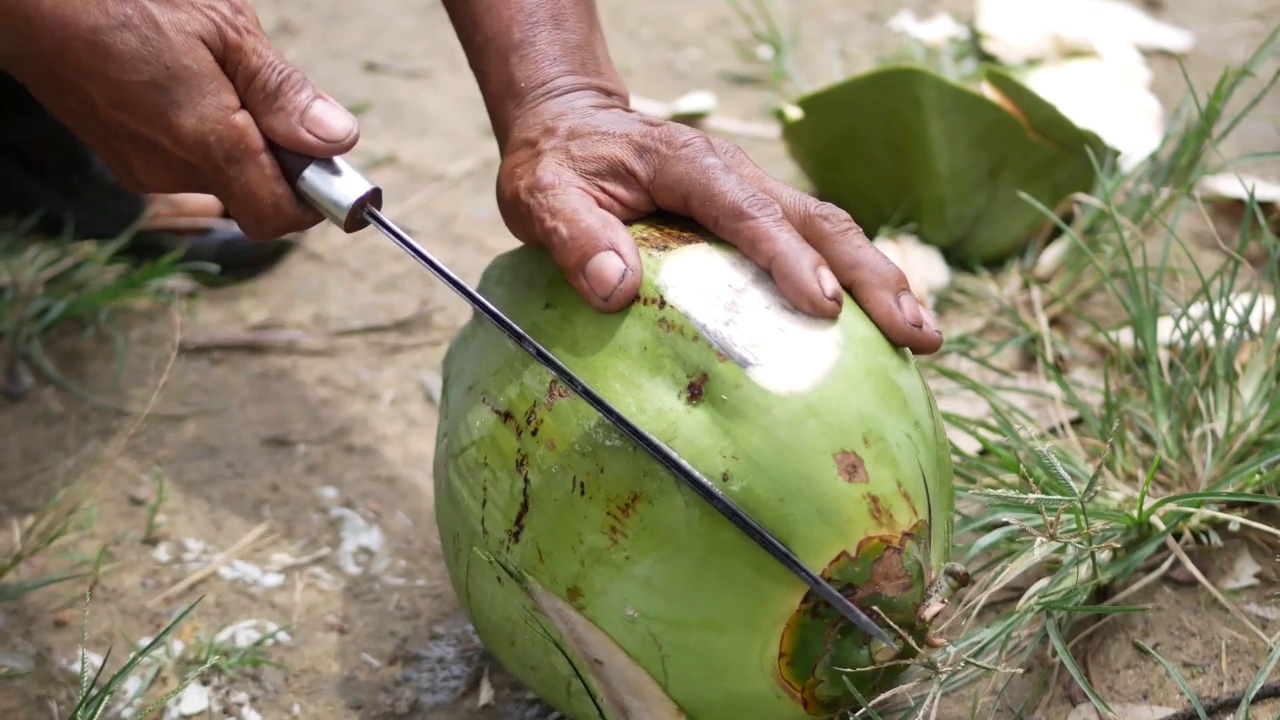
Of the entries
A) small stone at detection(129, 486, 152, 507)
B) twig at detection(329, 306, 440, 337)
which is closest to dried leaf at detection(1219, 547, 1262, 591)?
twig at detection(329, 306, 440, 337)

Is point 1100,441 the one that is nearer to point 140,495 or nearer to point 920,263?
point 920,263

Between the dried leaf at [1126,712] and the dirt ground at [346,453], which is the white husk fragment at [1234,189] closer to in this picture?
the dirt ground at [346,453]

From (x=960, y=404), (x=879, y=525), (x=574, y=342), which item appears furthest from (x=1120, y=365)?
(x=574, y=342)

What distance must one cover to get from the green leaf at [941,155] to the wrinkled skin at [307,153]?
0.85 metres

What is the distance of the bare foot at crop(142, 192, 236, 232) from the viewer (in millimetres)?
2498

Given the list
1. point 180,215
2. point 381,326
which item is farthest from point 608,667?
point 180,215

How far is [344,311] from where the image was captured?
7.97 feet

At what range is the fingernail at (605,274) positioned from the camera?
1.29 metres

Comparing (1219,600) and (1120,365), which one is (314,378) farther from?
(1219,600)

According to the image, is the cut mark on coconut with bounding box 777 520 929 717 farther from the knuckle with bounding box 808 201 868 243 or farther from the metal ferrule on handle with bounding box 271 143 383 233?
the metal ferrule on handle with bounding box 271 143 383 233

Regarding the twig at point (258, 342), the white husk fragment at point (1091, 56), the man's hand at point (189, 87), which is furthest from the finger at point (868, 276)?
the twig at point (258, 342)

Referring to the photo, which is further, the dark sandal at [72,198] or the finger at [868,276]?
the dark sandal at [72,198]

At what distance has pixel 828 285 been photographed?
1290mm

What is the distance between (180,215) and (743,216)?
1.65 meters
